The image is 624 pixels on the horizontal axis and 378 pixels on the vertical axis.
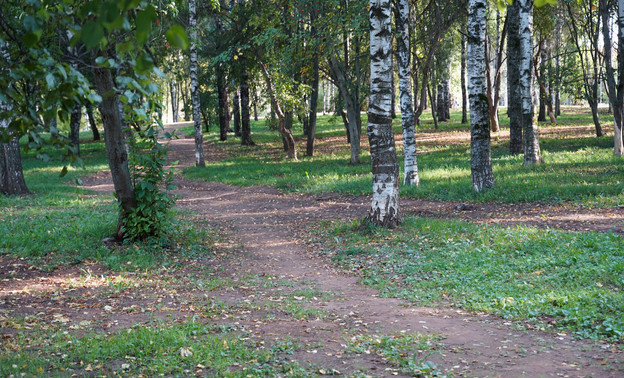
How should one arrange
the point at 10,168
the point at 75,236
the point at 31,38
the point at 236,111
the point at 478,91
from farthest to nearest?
the point at 236,111
the point at 10,168
the point at 478,91
the point at 75,236
the point at 31,38

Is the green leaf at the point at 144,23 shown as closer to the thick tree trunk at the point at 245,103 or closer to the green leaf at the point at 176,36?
the green leaf at the point at 176,36

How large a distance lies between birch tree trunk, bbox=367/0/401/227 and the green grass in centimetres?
340

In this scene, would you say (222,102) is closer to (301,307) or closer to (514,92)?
(514,92)

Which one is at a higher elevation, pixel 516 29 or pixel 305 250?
pixel 516 29

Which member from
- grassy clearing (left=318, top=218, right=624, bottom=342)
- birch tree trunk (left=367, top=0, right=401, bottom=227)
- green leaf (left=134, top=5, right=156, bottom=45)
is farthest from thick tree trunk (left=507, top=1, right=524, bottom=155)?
green leaf (left=134, top=5, right=156, bottom=45)

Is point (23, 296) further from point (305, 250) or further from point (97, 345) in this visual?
point (305, 250)

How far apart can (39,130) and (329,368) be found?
310 centimetres

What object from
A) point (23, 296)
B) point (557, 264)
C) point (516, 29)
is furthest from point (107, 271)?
point (516, 29)

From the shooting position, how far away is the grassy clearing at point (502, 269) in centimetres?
567

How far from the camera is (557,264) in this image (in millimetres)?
7184

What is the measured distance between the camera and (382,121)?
9.98 metres

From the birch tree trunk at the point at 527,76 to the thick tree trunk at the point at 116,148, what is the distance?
1169cm

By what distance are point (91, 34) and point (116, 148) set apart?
24.2 feet

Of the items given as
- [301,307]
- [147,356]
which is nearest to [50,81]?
[147,356]
